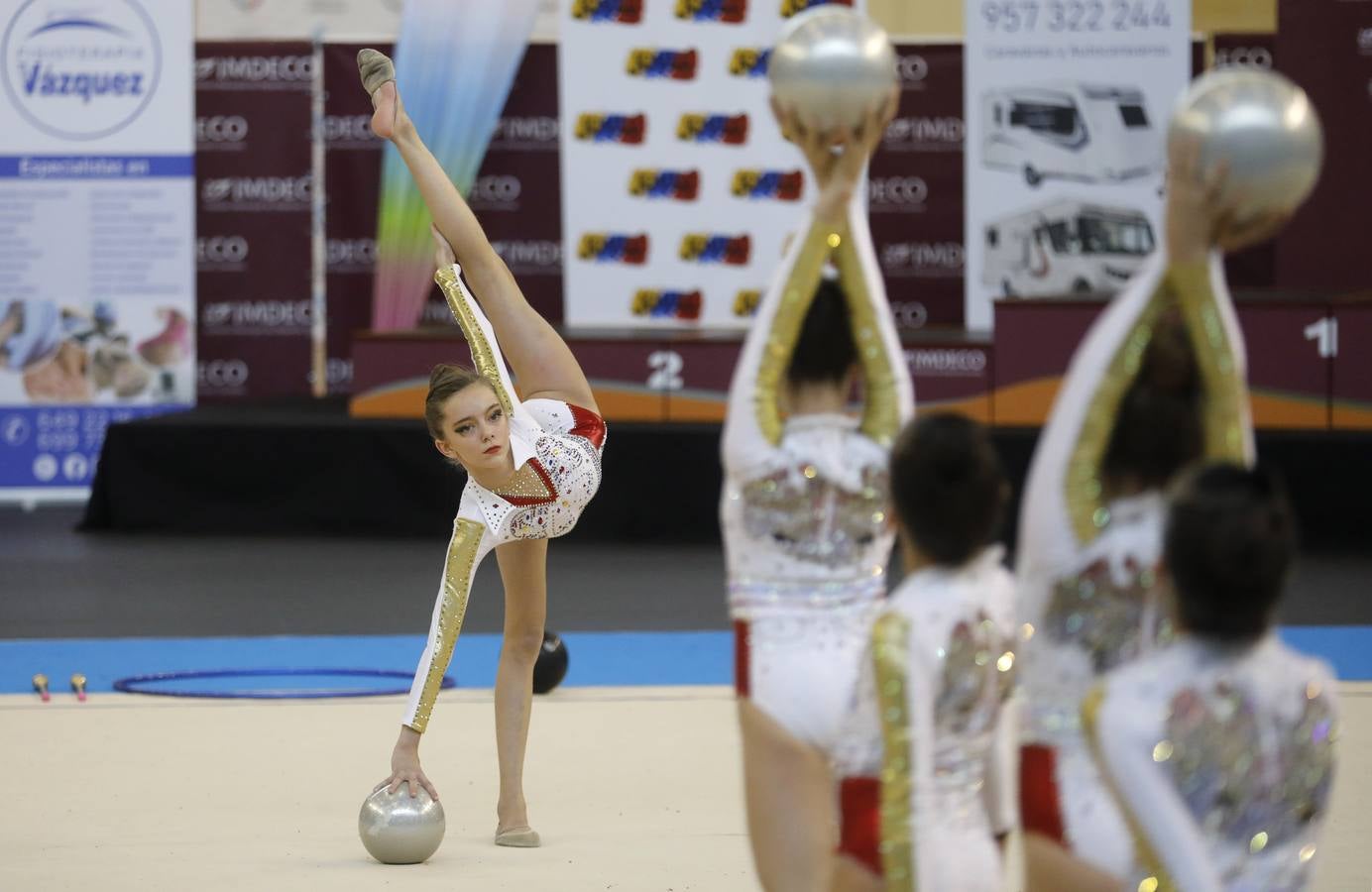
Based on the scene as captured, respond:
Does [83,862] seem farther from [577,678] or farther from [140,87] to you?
[140,87]

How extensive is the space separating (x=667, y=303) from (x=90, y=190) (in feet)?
10.5

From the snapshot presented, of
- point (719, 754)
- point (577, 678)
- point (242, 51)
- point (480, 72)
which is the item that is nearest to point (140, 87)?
point (242, 51)

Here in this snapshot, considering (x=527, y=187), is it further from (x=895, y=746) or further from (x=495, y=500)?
(x=895, y=746)

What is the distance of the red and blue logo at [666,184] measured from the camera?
9.69 m

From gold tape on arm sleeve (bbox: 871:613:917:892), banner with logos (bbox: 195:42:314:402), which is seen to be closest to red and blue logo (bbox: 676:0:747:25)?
banner with logos (bbox: 195:42:314:402)

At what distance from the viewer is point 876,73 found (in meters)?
2.39

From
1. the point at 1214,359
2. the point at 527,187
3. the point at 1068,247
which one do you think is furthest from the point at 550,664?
the point at 527,187

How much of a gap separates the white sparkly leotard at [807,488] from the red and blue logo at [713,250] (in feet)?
23.6

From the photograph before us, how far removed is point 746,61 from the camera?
9633mm

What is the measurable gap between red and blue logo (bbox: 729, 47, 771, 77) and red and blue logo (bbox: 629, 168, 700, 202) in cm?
56

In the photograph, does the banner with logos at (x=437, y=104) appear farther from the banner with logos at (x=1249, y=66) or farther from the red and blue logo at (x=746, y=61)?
the banner with logos at (x=1249, y=66)

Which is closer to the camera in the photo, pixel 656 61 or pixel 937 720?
pixel 937 720

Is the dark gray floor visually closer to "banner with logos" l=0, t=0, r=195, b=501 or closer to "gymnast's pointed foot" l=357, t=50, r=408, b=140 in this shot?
"banner with logos" l=0, t=0, r=195, b=501

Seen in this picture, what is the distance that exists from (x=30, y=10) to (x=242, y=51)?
112 centimetres
